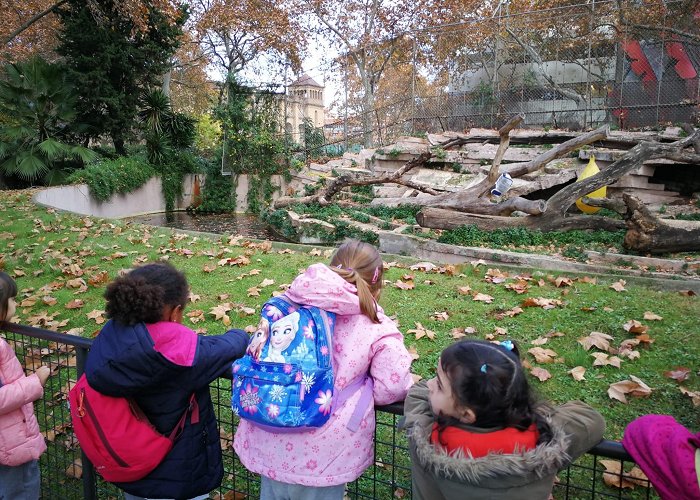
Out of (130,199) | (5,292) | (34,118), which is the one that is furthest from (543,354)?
(34,118)

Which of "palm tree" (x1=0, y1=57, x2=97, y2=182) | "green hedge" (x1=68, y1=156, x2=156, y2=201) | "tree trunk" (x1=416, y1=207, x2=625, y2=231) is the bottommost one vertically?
"tree trunk" (x1=416, y1=207, x2=625, y2=231)

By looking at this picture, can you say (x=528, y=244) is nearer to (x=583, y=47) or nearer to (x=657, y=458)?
(x=657, y=458)

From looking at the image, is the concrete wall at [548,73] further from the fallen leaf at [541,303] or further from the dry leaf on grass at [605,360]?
the dry leaf on grass at [605,360]

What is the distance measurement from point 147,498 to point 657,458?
1.91 meters

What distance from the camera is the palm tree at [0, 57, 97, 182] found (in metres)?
17.7

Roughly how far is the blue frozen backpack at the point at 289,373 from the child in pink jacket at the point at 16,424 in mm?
1216

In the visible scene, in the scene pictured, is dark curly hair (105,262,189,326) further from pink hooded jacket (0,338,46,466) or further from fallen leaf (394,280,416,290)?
fallen leaf (394,280,416,290)

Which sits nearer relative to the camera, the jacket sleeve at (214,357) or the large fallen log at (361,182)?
Answer: the jacket sleeve at (214,357)

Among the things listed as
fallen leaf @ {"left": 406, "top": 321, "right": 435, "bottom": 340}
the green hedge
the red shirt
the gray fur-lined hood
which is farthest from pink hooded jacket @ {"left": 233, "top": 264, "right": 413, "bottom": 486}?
the green hedge

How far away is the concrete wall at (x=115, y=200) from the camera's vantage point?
15395 mm

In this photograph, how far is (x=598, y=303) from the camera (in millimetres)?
5434

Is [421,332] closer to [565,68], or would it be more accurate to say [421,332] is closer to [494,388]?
[494,388]

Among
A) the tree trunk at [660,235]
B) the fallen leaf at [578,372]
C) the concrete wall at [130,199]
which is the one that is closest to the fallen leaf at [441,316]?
the fallen leaf at [578,372]

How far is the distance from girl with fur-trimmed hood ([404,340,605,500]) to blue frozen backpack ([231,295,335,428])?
0.36 meters
